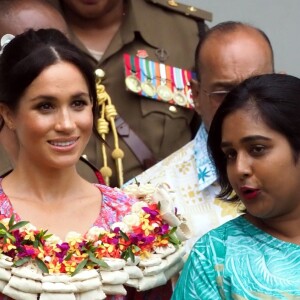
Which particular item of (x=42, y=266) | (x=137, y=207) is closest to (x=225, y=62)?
(x=137, y=207)

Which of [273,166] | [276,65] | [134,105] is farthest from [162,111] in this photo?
[273,166]

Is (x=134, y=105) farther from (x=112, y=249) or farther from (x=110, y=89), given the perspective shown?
(x=112, y=249)

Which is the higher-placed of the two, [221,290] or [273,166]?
[273,166]

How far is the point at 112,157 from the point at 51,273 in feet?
4.14

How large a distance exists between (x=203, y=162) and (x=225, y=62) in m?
0.37

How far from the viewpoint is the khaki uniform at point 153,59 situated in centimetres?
550

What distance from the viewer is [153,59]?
5.68 metres

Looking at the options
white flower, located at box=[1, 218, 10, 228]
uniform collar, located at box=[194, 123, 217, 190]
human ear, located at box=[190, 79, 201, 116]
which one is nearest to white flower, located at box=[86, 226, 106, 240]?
white flower, located at box=[1, 218, 10, 228]

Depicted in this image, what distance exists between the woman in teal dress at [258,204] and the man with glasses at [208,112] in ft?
2.53

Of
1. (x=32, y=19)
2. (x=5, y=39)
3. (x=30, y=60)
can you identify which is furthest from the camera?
(x=32, y=19)

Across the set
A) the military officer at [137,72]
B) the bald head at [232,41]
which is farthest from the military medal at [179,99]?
the bald head at [232,41]

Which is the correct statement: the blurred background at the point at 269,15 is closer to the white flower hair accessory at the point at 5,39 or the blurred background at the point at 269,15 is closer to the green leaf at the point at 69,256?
the white flower hair accessory at the point at 5,39

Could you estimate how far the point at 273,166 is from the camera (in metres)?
4.14

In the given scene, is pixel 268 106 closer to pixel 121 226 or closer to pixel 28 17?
pixel 121 226
